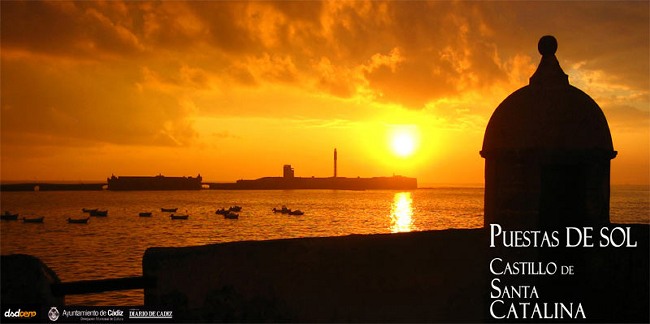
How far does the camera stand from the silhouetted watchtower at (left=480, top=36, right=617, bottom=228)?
703 cm

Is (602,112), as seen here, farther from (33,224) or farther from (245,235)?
(33,224)

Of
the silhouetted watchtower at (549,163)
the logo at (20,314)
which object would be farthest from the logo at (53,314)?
the silhouetted watchtower at (549,163)

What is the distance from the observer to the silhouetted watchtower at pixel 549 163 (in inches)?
277

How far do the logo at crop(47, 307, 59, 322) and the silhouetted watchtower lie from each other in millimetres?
5063

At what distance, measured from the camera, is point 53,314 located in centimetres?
532

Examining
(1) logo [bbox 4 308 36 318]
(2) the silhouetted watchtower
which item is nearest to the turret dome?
(2) the silhouetted watchtower

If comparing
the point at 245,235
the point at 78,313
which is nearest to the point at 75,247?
the point at 245,235

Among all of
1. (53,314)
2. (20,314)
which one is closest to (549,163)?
(53,314)

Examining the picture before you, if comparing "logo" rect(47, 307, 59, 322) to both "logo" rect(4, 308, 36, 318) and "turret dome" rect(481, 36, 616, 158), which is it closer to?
"logo" rect(4, 308, 36, 318)

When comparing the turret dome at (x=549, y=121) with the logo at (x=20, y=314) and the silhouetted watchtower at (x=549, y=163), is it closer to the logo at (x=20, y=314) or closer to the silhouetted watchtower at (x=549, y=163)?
the silhouetted watchtower at (x=549, y=163)

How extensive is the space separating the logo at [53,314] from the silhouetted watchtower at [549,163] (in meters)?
5.06

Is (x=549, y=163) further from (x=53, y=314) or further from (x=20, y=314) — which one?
(x=20, y=314)

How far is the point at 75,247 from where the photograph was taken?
1943 inches

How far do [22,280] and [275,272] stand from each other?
8.02ft
